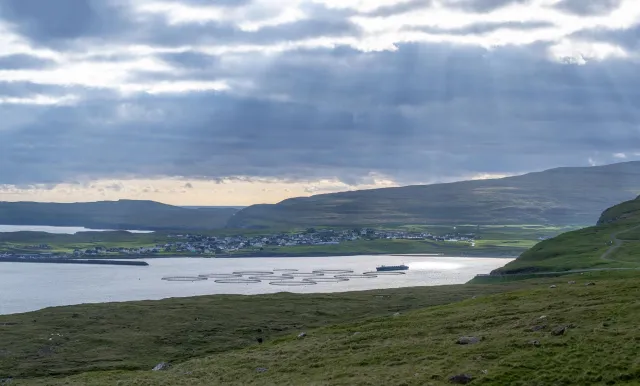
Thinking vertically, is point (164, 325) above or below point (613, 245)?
below

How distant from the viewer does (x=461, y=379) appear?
38906mm

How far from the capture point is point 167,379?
50406mm

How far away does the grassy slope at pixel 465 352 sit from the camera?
1550 inches

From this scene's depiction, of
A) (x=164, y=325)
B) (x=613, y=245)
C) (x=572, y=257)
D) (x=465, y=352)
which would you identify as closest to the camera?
(x=465, y=352)

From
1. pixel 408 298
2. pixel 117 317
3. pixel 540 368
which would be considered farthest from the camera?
pixel 408 298

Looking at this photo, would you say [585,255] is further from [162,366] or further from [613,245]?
[162,366]

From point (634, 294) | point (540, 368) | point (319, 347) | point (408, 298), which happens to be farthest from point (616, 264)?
point (540, 368)

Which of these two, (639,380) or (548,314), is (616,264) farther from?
(639,380)

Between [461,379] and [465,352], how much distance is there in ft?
19.2

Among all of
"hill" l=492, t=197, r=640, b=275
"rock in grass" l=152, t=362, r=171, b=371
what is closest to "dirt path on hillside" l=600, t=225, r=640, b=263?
"hill" l=492, t=197, r=640, b=275

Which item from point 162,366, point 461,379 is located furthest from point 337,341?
point 461,379

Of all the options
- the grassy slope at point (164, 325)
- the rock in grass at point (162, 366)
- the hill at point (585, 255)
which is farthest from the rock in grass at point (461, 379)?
the hill at point (585, 255)

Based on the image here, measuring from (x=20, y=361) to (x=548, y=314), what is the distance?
44003 mm

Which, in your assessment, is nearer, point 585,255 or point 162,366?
point 162,366
